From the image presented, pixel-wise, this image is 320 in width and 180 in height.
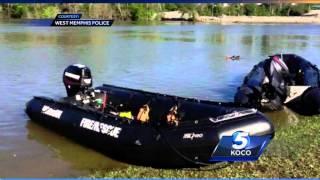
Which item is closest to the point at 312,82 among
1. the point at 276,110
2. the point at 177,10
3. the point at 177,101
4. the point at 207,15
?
the point at 276,110

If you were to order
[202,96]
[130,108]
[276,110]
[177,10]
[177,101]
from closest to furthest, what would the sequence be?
[177,101]
[130,108]
[276,110]
[202,96]
[177,10]

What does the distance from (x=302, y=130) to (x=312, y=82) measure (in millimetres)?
3238

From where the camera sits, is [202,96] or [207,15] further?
[207,15]

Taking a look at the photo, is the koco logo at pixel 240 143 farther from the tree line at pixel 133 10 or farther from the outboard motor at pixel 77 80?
the tree line at pixel 133 10

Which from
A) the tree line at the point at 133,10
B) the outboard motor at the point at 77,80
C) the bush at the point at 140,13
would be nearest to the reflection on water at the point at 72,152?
the outboard motor at the point at 77,80

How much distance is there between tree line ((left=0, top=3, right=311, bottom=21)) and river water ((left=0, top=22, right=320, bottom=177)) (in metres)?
2.28

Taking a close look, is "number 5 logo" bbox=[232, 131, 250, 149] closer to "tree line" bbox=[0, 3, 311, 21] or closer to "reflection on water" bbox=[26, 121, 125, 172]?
"reflection on water" bbox=[26, 121, 125, 172]

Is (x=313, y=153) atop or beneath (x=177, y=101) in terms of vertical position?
beneath

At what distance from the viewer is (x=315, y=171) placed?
6.41 m

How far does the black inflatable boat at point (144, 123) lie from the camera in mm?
6719

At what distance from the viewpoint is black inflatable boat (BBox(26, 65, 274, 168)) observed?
22.0 feet

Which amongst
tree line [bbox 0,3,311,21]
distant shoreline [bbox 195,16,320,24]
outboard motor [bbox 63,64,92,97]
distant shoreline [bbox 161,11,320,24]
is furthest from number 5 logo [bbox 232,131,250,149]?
distant shoreline [bbox 195,16,320,24]

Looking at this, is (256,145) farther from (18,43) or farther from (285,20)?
(285,20)

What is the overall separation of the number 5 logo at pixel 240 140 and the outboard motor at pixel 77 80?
3.66m
